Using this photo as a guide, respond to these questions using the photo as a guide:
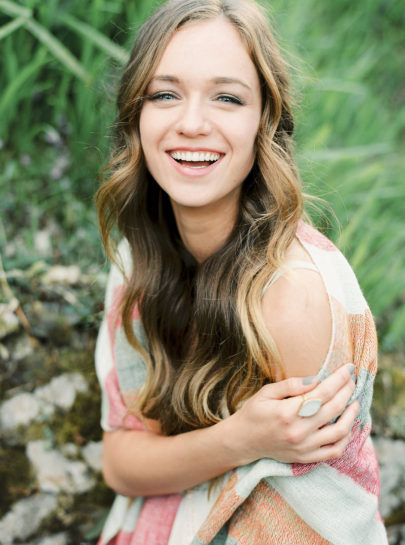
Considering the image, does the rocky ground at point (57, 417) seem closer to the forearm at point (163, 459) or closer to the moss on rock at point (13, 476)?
the moss on rock at point (13, 476)

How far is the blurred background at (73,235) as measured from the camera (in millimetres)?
1605

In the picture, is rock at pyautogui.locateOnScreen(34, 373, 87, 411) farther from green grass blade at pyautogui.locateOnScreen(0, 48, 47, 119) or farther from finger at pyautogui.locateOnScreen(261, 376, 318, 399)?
green grass blade at pyautogui.locateOnScreen(0, 48, 47, 119)

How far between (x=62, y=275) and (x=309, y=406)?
1.05 metres

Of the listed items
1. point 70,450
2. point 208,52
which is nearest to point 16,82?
point 208,52

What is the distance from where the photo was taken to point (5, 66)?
79.8 inches

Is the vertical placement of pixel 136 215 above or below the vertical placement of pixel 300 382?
above

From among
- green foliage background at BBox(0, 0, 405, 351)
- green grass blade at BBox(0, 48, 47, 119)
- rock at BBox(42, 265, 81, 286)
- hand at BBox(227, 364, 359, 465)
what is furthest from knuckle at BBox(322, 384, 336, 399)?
green grass blade at BBox(0, 48, 47, 119)

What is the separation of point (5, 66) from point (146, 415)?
1.32 m

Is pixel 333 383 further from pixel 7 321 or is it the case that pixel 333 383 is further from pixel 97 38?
pixel 97 38

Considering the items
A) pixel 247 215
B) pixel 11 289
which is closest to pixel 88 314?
pixel 11 289

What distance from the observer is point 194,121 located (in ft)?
3.67

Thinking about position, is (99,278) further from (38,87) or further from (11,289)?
(38,87)

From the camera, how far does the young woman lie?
1113 mm

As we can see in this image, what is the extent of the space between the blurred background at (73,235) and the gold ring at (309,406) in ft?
1.68
